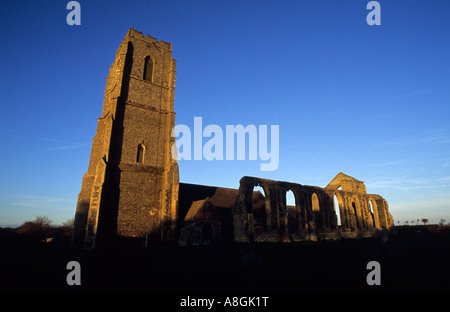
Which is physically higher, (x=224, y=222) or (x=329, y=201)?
(x=329, y=201)

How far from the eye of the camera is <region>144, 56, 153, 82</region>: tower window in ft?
68.0

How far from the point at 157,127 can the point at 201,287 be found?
15139mm

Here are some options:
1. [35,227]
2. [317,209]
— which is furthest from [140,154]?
[35,227]

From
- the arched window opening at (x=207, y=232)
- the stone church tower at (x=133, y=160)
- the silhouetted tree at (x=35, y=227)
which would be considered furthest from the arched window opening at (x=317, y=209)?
the silhouetted tree at (x=35, y=227)

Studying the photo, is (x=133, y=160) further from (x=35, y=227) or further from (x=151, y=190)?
(x=35, y=227)

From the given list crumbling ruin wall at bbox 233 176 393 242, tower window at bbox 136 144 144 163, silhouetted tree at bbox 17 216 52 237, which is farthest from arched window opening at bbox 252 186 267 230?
silhouetted tree at bbox 17 216 52 237

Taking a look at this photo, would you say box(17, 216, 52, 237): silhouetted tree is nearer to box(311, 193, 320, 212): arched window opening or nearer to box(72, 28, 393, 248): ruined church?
box(72, 28, 393, 248): ruined church

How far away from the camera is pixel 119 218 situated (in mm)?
16281

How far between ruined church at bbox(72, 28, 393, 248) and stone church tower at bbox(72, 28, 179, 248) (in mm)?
66

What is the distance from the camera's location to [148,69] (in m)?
21.0

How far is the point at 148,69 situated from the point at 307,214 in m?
18.7

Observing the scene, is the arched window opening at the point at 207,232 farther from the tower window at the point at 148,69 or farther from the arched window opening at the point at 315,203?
the tower window at the point at 148,69
